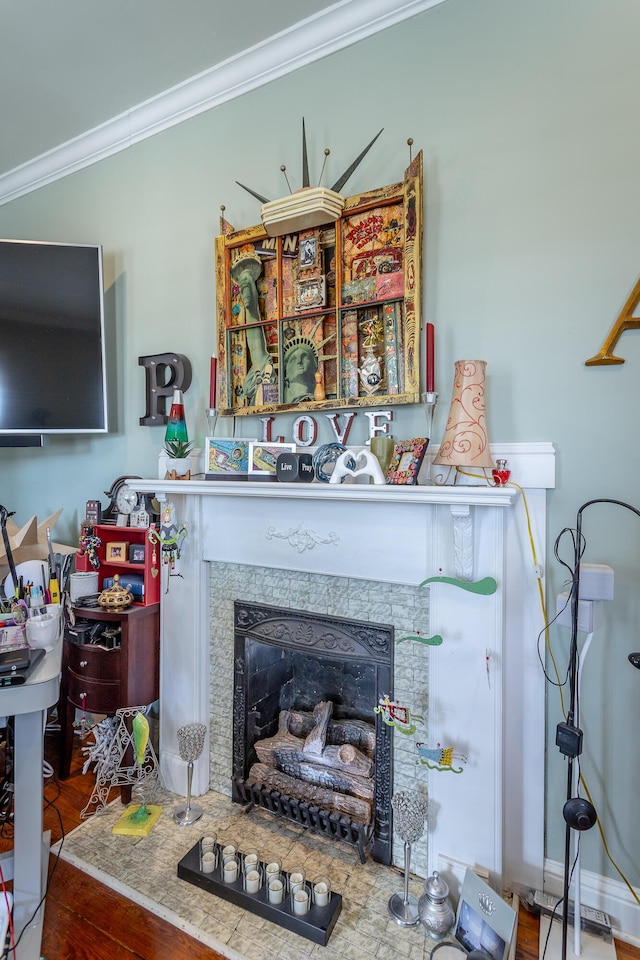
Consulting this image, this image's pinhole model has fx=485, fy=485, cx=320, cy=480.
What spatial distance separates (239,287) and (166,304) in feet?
1.54

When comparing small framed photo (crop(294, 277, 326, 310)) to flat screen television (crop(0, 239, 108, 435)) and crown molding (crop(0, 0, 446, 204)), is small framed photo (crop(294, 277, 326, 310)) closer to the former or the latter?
crown molding (crop(0, 0, 446, 204))

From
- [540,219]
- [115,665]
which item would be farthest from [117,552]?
[540,219]

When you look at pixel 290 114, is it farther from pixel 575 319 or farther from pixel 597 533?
pixel 597 533

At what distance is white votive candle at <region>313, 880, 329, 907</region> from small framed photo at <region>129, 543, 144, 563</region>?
49.8 inches

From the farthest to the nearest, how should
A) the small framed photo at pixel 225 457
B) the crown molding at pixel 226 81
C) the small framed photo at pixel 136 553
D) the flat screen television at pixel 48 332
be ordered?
the flat screen television at pixel 48 332 → the small framed photo at pixel 136 553 → the small framed photo at pixel 225 457 → the crown molding at pixel 226 81

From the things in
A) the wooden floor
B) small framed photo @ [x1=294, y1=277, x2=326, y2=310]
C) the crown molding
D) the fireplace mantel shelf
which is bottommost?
the wooden floor

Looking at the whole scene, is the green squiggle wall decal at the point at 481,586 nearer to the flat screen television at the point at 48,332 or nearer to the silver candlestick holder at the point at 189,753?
the silver candlestick holder at the point at 189,753

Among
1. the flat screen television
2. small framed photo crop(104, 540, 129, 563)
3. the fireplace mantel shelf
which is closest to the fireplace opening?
the fireplace mantel shelf

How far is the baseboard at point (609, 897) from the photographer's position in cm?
132

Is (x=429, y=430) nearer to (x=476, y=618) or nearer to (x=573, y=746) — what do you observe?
(x=476, y=618)

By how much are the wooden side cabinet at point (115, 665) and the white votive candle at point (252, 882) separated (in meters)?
0.75

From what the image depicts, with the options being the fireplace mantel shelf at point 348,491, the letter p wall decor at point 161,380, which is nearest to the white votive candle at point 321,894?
the fireplace mantel shelf at point 348,491

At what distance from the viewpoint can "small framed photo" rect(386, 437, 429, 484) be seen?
1406 mm

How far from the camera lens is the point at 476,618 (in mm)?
1397
